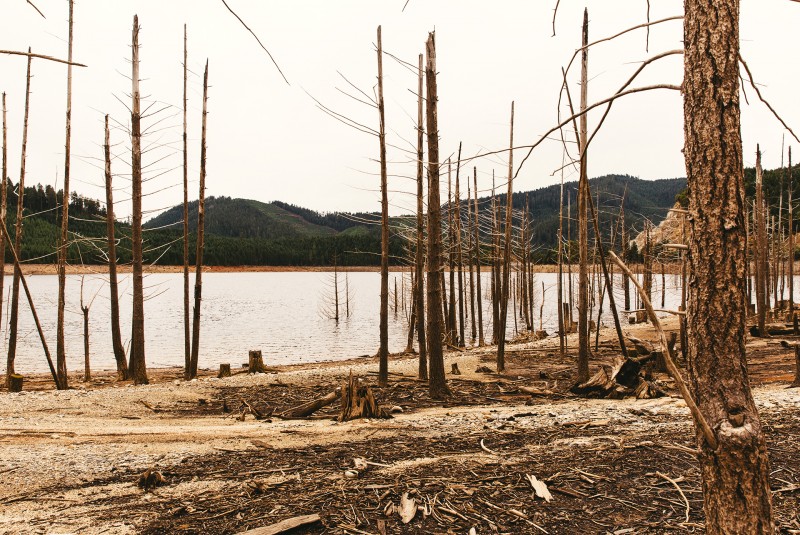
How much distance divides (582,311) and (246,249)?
11779cm

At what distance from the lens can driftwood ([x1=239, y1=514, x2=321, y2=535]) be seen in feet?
11.7

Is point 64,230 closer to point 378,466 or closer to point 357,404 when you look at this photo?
point 357,404

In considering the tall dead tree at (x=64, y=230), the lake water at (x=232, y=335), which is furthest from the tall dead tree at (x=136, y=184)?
the tall dead tree at (x=64, y=230)

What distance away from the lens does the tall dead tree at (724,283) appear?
7.31ft

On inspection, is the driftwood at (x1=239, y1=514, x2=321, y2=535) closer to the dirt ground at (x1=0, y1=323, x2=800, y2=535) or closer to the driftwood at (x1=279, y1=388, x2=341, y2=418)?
the dirt ground at (x1=0, y1=323, x2=800, y2=535)

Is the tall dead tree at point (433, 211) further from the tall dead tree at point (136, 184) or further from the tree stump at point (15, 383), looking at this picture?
the tree stump at point (15, 383)

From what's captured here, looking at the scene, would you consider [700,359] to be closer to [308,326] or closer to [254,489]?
[254,489]

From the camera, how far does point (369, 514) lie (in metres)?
3.96

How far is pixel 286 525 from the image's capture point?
3.67 meters

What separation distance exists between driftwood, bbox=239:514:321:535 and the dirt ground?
0.19ft

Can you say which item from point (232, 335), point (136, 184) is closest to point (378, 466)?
point (136, 184)

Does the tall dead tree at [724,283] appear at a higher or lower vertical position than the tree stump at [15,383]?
higher

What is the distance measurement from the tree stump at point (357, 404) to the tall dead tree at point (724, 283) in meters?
5.80

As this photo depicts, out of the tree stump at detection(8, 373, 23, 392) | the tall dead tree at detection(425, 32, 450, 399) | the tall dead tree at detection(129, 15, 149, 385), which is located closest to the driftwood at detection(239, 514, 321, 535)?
the tall dead tree at detection(425, 32, 450, 399)
